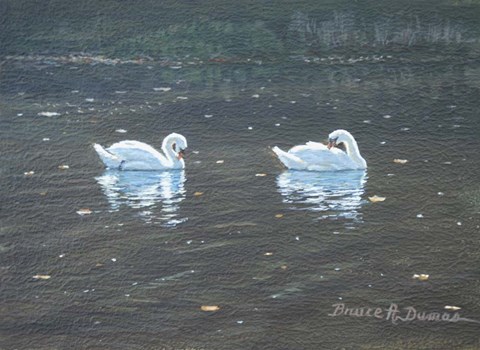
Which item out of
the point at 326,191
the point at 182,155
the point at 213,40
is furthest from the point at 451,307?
the point at 213,40

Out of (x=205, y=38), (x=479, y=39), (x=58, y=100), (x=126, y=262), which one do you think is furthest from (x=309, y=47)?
(x=126, y=262)

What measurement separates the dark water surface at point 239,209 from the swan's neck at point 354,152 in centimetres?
4

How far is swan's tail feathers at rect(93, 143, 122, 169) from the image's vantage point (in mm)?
2916

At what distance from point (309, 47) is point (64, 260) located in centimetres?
126

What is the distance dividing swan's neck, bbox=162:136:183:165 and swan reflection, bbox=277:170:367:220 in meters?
0.33

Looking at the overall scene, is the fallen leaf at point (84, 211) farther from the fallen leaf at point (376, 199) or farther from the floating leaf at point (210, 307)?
the fallen leaf at point (376, 199)

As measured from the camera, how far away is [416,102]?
3178 mm

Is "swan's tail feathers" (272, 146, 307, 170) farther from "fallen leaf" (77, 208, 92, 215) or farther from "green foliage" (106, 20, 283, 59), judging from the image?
"fallen leaf" (77, 208, 92, 215)

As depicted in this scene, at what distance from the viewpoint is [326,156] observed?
299cm

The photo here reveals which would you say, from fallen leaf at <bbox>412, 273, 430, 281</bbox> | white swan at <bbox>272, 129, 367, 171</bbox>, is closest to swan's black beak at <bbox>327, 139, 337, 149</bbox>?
white swan at <bbox>272, 129, 367, 171</bbox>

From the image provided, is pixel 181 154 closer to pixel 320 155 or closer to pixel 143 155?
pixel 143 155

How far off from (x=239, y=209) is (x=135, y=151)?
400 millimetres
